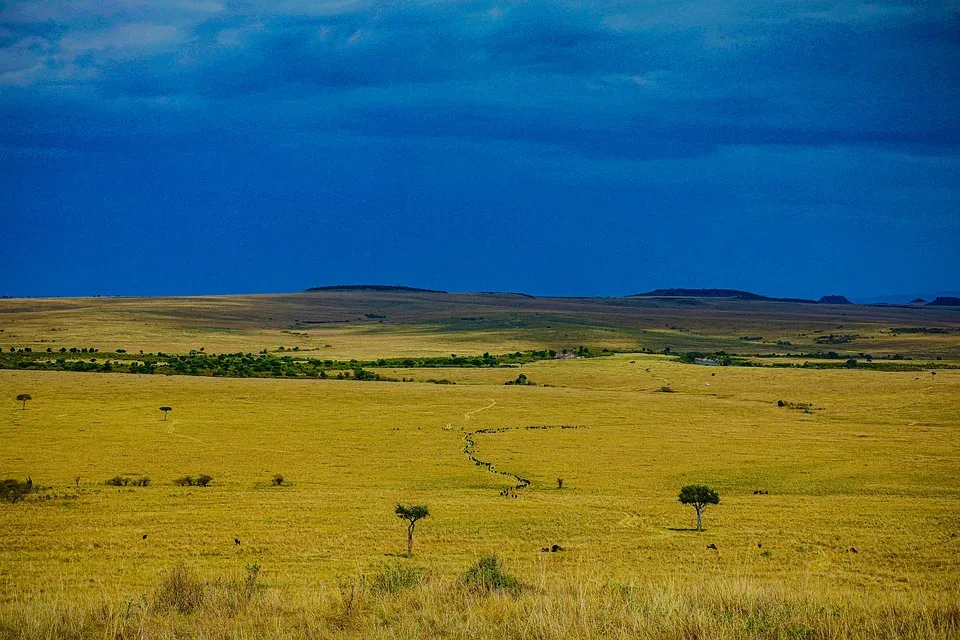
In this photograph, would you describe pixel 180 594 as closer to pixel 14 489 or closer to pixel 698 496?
pixel 698 496

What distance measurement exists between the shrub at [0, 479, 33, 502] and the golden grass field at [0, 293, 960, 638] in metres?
0.91

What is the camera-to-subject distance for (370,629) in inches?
359

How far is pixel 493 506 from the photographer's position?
3519 cm

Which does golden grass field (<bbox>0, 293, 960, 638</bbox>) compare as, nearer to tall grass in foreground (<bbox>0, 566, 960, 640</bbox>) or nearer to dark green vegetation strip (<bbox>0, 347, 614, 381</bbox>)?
tall grass in foreground (<bbox>0, 566, 960, 640</bbox>)

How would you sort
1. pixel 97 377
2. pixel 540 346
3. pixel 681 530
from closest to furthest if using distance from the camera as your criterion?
pixel 681 530
pixel 97 377
pixel 540 346

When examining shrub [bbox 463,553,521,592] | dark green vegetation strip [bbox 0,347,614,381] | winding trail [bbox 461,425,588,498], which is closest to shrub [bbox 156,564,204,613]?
shrub [bbox 463,553,521,592]

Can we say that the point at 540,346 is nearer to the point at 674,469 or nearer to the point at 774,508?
the point at 674,469

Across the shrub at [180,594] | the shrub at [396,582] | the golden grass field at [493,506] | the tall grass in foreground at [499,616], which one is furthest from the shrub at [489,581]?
the shrub at [180,594]

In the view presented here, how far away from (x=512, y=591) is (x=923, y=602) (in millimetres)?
5282

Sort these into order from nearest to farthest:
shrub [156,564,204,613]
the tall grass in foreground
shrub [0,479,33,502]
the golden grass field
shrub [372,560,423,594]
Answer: the tall grass in foreground, the golden grass field, shrub [156,564,204,613], shrub [372,560,423,594], shrub [0,479,33,502]

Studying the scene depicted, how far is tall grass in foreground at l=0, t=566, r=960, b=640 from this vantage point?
8.47 m

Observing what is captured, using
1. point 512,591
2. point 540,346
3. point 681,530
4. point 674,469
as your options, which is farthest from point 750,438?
point 540,346

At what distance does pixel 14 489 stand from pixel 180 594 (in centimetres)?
2998

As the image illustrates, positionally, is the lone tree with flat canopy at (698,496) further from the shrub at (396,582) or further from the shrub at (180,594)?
the shrub at (180,594)
